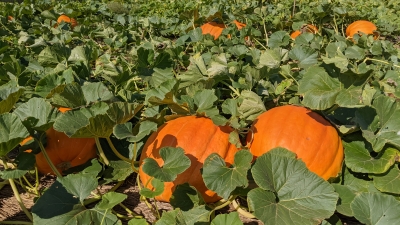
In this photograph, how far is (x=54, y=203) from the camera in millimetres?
1270

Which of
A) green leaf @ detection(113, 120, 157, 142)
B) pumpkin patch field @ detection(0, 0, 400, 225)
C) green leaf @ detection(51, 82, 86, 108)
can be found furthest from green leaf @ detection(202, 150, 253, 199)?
green leaf @ detection(51, 82, 86, 108)

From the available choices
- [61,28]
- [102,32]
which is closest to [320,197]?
[102,32]

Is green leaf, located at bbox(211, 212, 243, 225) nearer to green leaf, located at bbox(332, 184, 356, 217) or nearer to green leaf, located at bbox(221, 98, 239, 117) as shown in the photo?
green leaf, located at bbox(332, 184, 356, 217)

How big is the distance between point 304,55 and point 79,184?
1.51 meters

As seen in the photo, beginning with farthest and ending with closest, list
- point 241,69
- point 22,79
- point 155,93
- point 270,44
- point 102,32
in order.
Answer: point 102,32 < point 270,44 < point 241,69 < point 22,79 < point 155,93

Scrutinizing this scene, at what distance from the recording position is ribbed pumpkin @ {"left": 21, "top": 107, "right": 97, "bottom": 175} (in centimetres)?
169

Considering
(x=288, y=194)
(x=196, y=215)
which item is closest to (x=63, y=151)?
(x=196, y=215)

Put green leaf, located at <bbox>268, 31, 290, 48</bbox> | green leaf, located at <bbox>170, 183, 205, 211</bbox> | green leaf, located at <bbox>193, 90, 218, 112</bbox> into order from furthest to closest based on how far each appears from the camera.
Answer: green leaf, located at <bbox>268, 31, 290, 48</bbox>
green leaf, located at <bbox>193, 90, 218, 112</bbox>
green leaf, located at <bbox>170, 183, 205, 211</bbox>

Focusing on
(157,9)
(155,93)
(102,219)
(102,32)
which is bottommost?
(157,9)

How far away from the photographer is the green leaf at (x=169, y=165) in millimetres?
1245

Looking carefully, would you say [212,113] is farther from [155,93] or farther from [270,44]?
[270,44]

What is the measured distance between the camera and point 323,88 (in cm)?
151

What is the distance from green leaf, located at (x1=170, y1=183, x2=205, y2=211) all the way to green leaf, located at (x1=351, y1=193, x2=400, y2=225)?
53 centimetres

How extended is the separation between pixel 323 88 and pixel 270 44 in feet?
5.47
